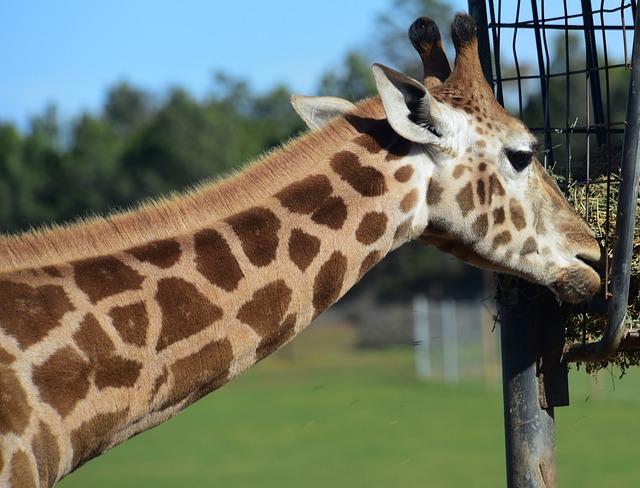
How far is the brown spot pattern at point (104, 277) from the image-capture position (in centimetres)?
429

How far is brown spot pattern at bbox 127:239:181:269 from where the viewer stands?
4.45 meters

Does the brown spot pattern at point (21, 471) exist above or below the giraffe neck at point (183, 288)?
below

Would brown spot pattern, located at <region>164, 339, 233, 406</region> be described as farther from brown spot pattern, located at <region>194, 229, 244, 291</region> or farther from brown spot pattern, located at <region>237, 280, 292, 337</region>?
brown spot pattern, located at <region>194, 229, 244, 291</region>

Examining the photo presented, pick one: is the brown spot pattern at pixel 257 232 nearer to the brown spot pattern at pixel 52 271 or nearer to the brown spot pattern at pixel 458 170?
the brown spot pattern at pixel 52 271

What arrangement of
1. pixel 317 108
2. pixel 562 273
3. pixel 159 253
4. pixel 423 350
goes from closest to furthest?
1. pixel 159 253
2. pixel 562 273
3. pixel 317 108
4. pixel 423 350

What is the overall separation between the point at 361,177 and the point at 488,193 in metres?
0.64

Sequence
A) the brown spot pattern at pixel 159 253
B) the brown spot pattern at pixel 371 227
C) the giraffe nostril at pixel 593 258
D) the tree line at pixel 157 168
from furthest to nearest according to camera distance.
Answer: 1. the tree line at pixel 157 168
2. the giraffe nostril at pixel 593 258
3. the brown spot pattern at pixel 371 227
4. the brown spot pattern at pixel 159 253

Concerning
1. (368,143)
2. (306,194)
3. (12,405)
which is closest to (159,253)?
(306,194)

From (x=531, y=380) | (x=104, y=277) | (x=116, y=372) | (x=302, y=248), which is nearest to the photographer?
(x=116, y=372)

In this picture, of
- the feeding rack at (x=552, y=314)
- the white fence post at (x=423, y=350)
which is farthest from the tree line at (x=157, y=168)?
the feeding rack at (x=552, y=314)

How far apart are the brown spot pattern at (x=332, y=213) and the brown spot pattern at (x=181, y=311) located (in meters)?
0.66

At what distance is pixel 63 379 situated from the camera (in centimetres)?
408

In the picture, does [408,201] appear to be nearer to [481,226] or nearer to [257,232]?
[481,226]

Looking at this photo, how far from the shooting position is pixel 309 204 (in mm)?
4781
